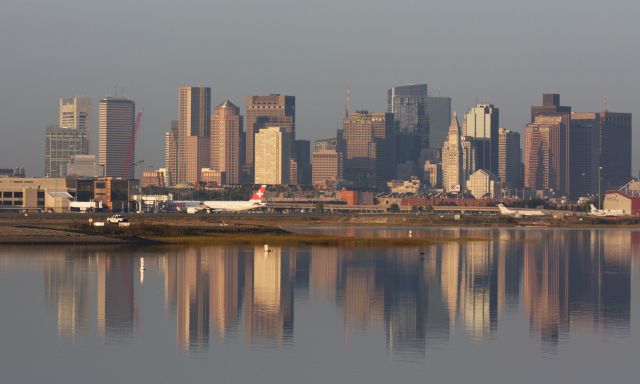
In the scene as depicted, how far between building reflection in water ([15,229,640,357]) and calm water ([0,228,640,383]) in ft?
0.45

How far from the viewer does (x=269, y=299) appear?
67.6 metres

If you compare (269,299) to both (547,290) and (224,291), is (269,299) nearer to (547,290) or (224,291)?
(224,291)

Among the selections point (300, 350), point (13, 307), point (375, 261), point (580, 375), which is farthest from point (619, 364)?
point (375, 261)

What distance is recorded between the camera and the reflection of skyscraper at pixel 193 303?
169ft

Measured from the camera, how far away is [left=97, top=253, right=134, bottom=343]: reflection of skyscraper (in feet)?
175

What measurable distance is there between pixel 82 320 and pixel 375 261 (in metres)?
45.2

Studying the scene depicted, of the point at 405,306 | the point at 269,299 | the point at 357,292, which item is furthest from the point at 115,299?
the point at 405,306

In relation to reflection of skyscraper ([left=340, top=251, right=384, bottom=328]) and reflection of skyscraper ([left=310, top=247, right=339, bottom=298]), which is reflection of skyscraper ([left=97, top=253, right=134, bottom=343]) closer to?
reflection of skyscraper ([left=340, top=251, right=384, bottom=328])

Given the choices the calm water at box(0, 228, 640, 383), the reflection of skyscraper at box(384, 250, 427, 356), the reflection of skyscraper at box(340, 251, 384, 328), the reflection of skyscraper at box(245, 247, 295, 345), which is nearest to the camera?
the calm water at box(0, 228, 640, 383)

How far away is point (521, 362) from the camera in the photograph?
154 ft

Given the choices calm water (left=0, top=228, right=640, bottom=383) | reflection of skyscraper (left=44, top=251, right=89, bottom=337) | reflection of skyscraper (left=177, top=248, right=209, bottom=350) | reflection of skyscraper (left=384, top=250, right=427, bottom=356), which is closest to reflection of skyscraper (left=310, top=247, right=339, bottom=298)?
calm water (left=0, top=228, right=640, bottom=383)

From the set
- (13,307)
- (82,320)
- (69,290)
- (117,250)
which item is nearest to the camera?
(82,320)

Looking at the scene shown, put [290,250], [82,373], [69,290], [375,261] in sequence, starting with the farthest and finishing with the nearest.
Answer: [290,250], [375,261], [69,290], [82,373]

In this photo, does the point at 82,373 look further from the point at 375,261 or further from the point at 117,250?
the point at 117,250
